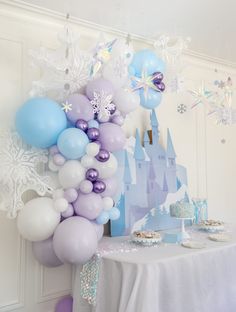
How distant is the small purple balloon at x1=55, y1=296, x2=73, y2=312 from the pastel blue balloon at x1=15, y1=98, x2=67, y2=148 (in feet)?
3.69

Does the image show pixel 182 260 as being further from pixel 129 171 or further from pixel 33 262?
pixel 33 262

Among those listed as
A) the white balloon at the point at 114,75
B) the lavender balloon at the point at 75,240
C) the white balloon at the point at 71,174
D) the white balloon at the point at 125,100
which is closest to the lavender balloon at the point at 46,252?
the lavender balloon at the point at 75,240

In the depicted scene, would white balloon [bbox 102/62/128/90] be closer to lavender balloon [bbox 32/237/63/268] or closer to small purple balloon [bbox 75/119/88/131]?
small purple balloon [bbox 75/119/88/131]

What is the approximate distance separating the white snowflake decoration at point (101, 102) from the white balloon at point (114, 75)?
6.1 inches

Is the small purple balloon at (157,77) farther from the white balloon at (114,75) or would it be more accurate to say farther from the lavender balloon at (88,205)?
the lavender balloon at (88,205)

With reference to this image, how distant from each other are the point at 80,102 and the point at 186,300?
1.32 metres

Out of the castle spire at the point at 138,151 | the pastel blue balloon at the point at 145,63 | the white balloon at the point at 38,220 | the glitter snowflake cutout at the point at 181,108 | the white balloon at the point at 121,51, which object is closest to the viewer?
the white balloon at the point at 38,220

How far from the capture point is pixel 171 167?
2727 mm

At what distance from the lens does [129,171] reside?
2.44 m

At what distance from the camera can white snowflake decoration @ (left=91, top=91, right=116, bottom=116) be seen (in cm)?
187

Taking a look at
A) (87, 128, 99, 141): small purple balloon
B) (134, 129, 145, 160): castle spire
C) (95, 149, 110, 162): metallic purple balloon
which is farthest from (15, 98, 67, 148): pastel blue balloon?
(134, 129, 145, 160): castle spire

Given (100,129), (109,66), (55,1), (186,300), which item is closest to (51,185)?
(100,129)

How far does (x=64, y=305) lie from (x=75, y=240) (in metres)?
0.75

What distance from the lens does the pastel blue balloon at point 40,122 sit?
176 centimetres
